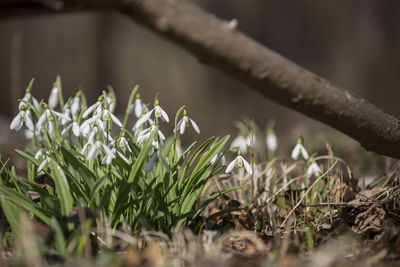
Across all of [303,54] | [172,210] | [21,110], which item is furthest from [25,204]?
[303,54]

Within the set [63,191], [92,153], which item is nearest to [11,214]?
[63,191]

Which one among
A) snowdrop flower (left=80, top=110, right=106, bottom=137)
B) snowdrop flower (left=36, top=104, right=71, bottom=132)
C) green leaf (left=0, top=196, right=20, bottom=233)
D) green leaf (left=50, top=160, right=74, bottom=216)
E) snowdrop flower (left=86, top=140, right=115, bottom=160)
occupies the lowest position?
green leaf (left=0, top=196, right=20, bottom=233)

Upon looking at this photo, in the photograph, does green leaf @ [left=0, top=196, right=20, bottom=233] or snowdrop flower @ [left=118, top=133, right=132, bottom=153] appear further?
snowdrop flower @ [left=118, top=133, right=132, bottom=153]

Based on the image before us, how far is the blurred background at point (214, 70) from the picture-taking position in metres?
7.14

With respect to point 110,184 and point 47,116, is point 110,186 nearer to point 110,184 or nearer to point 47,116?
point 110,184

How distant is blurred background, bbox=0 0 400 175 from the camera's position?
7.14 m

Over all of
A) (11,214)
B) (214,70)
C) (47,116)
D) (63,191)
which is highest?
(214,70)

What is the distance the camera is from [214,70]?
7.43 m

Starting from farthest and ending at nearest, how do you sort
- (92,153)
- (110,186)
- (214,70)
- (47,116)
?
(214,70), (47,116), (110,186), (92,153)

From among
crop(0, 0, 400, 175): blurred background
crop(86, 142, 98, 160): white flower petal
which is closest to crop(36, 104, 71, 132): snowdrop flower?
crop(86, 142, 98, 160): white flower petal

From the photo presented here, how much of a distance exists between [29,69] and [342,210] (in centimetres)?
718

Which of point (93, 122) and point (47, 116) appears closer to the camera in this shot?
point (93, 122)

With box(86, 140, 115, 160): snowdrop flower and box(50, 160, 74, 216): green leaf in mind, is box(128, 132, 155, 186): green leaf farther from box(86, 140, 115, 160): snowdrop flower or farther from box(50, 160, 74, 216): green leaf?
box(50, 160, 74, 216): green leaf

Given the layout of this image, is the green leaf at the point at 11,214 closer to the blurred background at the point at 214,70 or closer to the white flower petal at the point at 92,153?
the white flower petal at the point at 92,153
